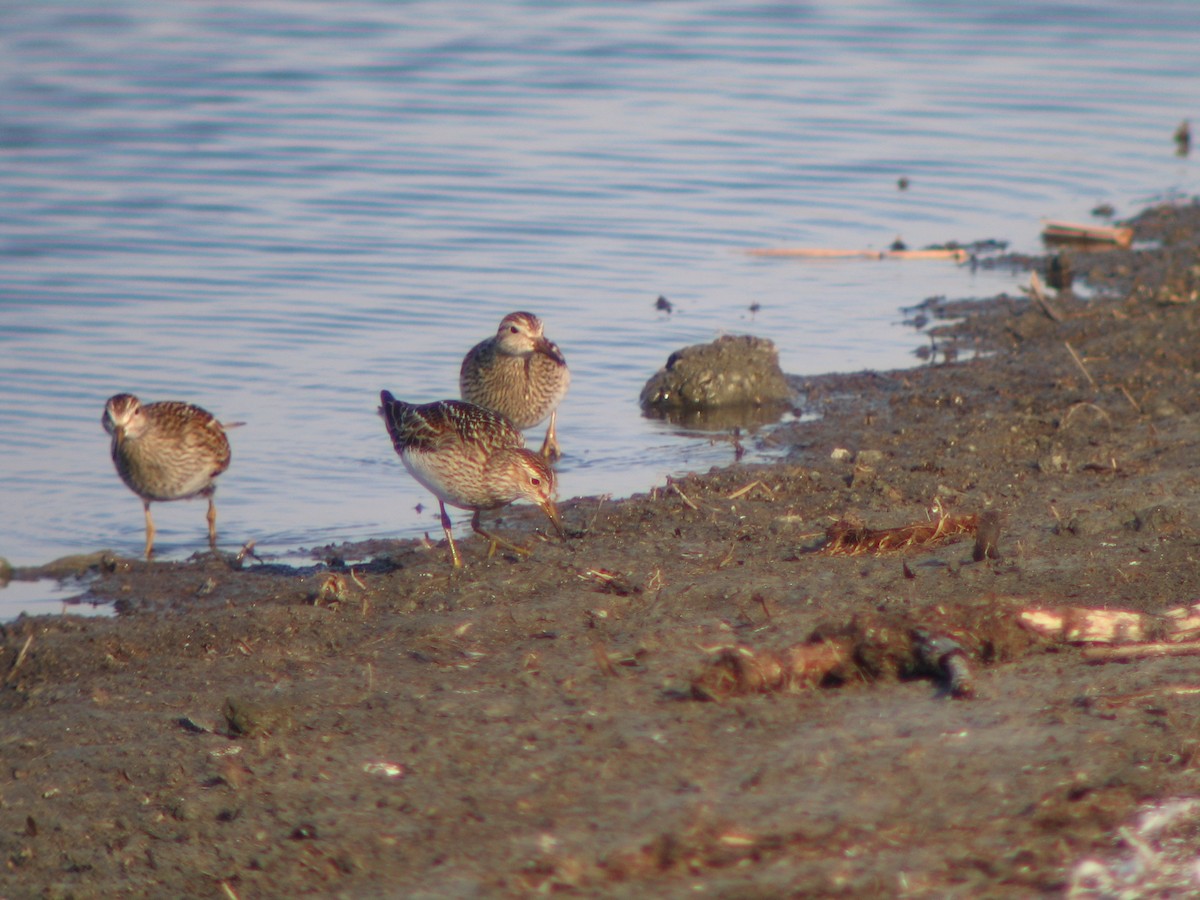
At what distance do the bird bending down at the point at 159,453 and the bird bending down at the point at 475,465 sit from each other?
64.2 inches

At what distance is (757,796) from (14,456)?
7101 millimetres

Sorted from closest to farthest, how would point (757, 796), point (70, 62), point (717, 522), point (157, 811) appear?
point (757, 796) → point (157, 811) → point (717, 522) → point (70, 62)

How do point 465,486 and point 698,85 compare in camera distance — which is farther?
point 698,85

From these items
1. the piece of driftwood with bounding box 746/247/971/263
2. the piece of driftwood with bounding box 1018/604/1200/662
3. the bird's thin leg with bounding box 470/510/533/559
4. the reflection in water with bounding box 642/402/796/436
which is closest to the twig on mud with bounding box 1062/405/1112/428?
the reflection in water with bounding box 642/402/796/436

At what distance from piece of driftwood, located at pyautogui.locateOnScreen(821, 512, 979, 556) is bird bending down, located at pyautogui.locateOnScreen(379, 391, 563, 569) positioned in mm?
1434

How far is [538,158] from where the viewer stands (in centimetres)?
1875

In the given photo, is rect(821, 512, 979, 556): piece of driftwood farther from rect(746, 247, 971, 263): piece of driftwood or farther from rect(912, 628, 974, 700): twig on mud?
rect(746, 247, 971, 263): piece of driftwood

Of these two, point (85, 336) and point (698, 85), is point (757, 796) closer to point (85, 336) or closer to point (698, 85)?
point (85, 336)

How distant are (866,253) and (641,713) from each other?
1048 centimetres

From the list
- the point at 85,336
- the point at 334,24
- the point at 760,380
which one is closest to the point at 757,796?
the point at 760,380

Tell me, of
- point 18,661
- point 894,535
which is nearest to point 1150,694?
point 894,535

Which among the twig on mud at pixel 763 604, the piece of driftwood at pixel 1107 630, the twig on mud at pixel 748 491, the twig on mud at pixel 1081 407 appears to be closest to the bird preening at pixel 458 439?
the twig on mud at pixel 748 491

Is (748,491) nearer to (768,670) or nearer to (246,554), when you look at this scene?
(246,554)

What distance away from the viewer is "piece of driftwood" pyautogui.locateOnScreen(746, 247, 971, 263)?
14.7 metres
